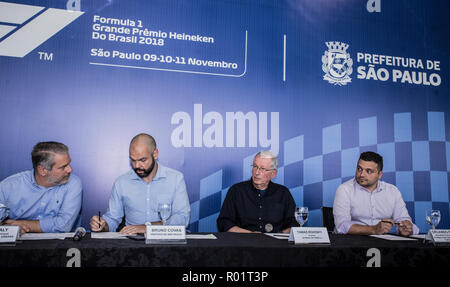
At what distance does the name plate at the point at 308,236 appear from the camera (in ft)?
5.96

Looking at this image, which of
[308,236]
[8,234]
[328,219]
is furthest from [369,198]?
[8,234]

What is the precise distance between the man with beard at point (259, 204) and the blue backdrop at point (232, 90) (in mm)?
473

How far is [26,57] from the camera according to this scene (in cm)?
319

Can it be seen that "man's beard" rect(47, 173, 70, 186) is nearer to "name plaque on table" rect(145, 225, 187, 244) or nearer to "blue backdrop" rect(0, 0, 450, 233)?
"blue backdrop" rect(0, 0, 450, 233)

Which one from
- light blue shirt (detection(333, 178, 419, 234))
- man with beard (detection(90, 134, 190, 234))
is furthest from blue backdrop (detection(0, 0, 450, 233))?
light blue shirt (detection(333, 178, 419, 234))

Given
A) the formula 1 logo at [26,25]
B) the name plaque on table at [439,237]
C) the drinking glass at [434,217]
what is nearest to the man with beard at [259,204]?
the drinking glass at [434,217]

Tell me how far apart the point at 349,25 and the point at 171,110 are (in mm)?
2162

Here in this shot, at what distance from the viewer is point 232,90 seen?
3.69 m

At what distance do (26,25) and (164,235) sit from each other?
248 cm

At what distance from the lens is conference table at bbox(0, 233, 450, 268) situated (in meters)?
Result: 1.50

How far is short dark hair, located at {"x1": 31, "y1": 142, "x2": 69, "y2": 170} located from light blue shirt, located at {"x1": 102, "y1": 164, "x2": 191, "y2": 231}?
489 millimetres

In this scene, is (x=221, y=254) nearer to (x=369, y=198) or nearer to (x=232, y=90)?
(x=369, y=198)

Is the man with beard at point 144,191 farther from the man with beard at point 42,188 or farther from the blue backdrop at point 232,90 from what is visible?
the blue backdrop at point 232,90

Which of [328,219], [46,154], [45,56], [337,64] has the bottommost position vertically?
[328,219]
